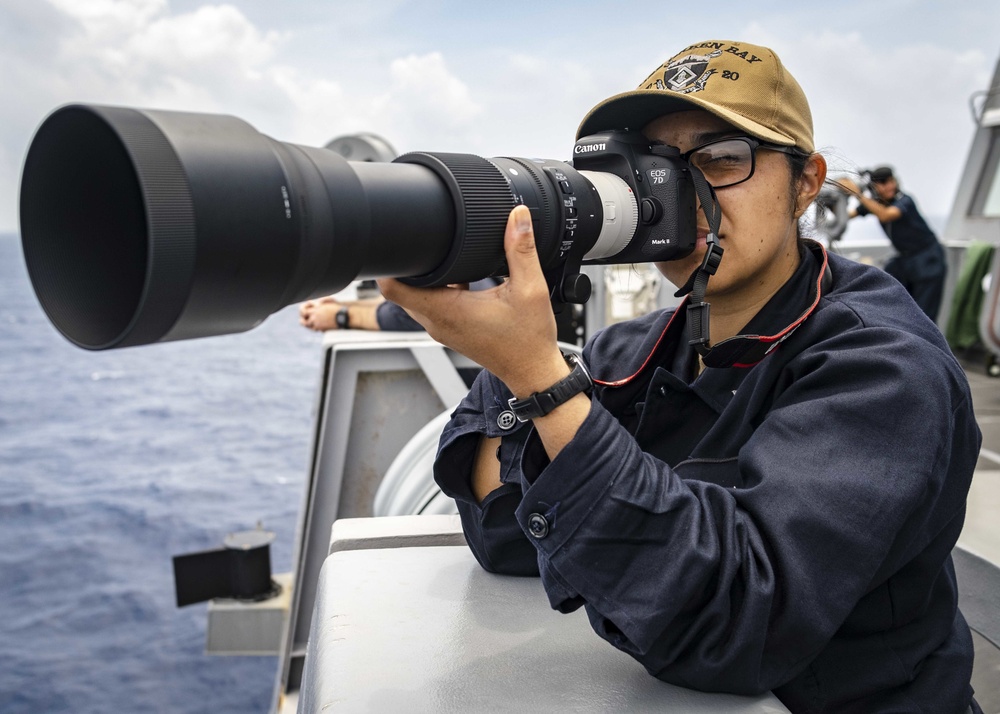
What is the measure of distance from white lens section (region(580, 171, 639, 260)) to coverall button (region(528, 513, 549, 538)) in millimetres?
276

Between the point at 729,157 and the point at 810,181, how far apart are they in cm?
12

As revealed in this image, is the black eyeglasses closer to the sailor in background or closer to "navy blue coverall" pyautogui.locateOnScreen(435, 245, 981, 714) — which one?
"navy blue coverall" pyautogui.locateOnScreen(435, 245, 981, 714)

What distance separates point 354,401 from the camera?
228 cm

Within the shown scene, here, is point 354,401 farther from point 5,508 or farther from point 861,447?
point 5,508

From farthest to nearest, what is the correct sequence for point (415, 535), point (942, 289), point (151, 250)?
point (942, 289), point (415, 535), point (151, 250)

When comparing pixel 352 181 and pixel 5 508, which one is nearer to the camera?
pixel 352 181

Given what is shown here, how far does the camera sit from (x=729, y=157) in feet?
3.04

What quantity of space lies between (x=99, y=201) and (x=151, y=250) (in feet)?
0.38

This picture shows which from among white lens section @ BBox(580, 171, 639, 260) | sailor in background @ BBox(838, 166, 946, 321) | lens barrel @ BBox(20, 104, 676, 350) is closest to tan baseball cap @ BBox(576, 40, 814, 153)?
white lens section @ BBox(580, 171, 639, 260)

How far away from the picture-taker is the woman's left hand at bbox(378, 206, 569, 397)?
2.33 feet

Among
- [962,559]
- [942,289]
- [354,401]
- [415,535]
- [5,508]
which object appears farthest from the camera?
[5,508]

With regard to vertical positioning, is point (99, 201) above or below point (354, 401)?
above

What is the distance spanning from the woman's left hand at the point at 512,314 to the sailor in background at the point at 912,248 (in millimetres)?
4183

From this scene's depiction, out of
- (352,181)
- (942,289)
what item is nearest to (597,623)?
(352,181)
